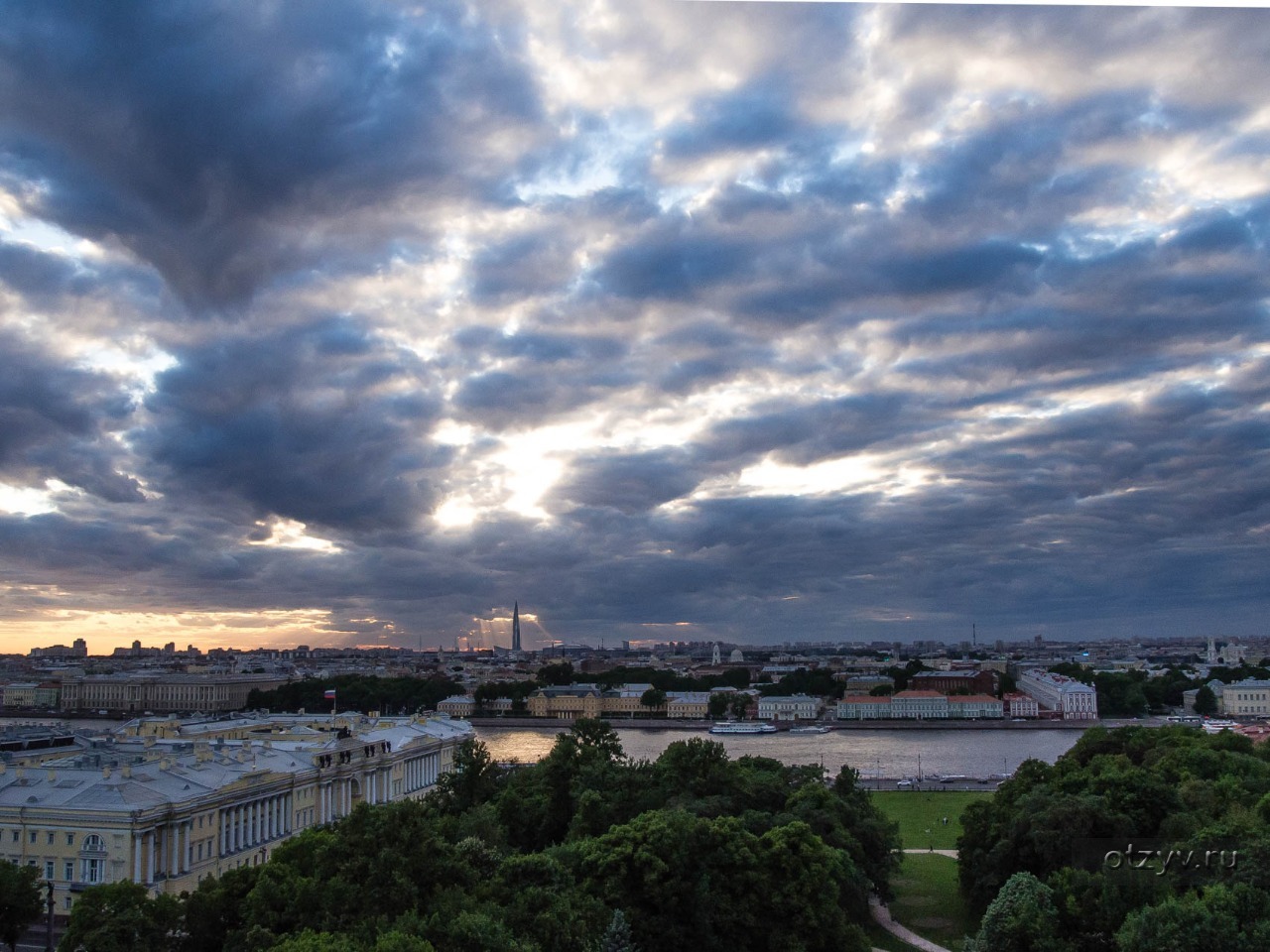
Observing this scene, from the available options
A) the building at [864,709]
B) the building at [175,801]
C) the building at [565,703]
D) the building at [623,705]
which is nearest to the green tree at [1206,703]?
the building at [864,709]

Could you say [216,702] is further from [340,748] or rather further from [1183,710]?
[1183,710]

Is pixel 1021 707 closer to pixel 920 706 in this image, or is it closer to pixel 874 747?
pixel 920 706

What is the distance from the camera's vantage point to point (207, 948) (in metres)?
10.8

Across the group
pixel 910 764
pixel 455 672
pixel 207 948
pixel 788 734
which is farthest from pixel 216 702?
pixel 207 948

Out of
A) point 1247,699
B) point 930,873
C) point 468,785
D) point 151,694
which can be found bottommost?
point 1247,699

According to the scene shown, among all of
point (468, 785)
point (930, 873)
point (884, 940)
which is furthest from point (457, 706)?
point (884, 940)

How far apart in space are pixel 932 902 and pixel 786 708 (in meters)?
50.4

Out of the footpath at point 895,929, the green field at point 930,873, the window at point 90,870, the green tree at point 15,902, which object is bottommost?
the green field at point 930,873

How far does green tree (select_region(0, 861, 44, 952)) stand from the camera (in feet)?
39.2

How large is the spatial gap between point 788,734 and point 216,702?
41.5 m

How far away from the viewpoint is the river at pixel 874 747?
3653cm

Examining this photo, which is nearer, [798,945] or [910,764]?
[798,945]

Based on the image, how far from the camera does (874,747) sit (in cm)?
4538

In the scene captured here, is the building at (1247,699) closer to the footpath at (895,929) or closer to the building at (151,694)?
the footpath at (895,929)
